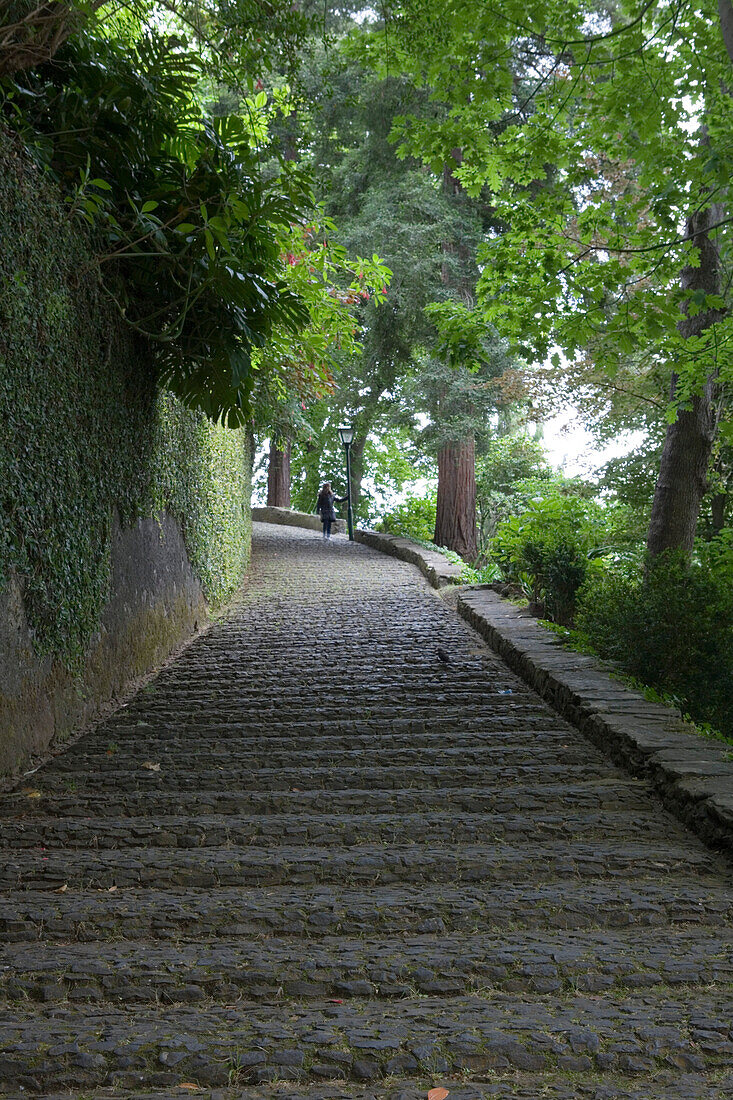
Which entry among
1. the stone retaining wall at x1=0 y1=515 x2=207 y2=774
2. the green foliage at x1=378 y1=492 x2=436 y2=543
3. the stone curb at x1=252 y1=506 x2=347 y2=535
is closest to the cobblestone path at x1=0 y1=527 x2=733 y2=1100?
the stone retaining wall at x1=0 y1=515 x2=207 y2=774

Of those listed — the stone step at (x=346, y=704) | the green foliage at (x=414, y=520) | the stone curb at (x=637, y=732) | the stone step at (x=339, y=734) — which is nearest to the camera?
the stone curb at (x=637, y=732)

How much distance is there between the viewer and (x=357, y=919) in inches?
119

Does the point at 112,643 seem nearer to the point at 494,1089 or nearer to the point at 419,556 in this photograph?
the point at 494,1089

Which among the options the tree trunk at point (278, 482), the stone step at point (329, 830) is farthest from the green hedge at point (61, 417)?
the tree trunk at point (278, 482)

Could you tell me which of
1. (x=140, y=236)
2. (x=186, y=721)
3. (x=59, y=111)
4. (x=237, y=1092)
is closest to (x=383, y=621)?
(x=186, y=721)

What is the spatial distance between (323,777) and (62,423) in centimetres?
263

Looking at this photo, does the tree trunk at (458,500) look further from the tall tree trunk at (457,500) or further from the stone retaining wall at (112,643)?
the stone retaining wall at (112,643)

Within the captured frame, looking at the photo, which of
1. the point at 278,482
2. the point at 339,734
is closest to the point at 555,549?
the point at 339,734

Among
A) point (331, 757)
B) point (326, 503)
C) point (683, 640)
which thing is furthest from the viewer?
point (326, 503)

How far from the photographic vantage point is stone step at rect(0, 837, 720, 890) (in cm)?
336

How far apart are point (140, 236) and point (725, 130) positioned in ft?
15.5

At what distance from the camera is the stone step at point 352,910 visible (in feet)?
9.68

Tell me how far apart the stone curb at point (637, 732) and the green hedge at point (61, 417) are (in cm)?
319

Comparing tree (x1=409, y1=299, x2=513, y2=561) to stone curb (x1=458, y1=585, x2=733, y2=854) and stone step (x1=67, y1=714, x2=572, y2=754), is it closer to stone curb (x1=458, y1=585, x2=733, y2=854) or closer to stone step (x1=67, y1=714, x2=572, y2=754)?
stone curb (x1=458, y1=585, x2=733, y2=854)
